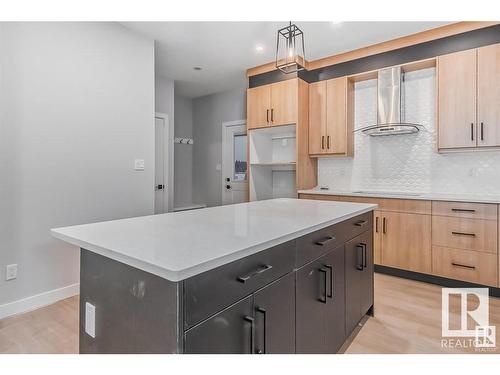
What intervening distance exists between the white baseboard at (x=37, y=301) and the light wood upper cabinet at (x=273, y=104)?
303 centimetres

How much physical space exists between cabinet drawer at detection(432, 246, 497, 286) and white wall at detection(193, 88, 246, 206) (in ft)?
12.3

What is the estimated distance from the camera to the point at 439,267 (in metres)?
2.95

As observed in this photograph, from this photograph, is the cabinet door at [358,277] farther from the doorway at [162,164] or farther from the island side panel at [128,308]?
the doorway at [162,164]

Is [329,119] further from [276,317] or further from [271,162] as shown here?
[276,317]

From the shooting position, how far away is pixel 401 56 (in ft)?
11.4

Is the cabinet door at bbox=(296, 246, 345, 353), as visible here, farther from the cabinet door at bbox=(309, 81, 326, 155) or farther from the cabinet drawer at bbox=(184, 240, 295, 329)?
the cabinet door at bbox=(309, 81, 326, 155)

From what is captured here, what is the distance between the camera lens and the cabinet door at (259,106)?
423 cm

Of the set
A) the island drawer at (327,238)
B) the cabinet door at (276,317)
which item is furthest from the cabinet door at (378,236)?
the cabinet door at (276,317)

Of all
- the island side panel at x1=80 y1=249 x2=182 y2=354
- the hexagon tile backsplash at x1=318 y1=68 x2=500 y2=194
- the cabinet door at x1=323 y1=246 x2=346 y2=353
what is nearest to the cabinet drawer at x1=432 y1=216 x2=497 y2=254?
the hexagon tile backsplash at x1=318 y1=68 x2=500 y2=194

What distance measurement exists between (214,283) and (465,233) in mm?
2836

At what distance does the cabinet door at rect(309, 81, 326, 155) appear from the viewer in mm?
4066

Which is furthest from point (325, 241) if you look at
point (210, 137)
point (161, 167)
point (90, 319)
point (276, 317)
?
point (210, 137)
